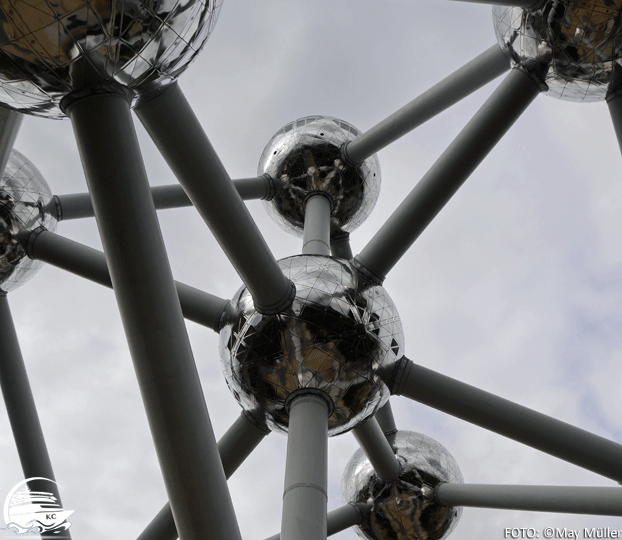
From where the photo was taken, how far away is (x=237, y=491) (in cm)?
2631

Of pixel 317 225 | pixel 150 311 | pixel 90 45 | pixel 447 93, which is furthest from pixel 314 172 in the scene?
pixel 90 45

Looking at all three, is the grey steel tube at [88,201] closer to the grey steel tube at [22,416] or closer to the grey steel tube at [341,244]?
the grey steel tube at [22,416]

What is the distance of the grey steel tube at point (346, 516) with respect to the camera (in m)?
8.77

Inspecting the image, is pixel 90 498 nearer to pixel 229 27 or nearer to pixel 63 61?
pixel 229 27

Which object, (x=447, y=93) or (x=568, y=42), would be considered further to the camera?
(x=447, y=93)

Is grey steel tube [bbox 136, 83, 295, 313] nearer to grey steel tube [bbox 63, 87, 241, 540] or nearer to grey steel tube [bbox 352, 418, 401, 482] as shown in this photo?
grey steel tube [bbox 63, 87, 241, 540]

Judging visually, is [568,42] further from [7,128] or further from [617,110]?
[7,128]

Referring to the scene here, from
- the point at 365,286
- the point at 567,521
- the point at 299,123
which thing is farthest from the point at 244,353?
the point at 567,521

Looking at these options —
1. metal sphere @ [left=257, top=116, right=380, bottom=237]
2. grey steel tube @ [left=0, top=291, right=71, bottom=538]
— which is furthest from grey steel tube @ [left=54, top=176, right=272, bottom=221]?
metal sphere @ [left=257, top=116, right=380, bottom=237]

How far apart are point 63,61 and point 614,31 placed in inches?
174

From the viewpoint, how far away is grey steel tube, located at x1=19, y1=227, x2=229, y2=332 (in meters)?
6.47

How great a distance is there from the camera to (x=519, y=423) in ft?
19.3

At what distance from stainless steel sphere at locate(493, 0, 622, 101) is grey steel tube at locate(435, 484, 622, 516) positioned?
3.64m
